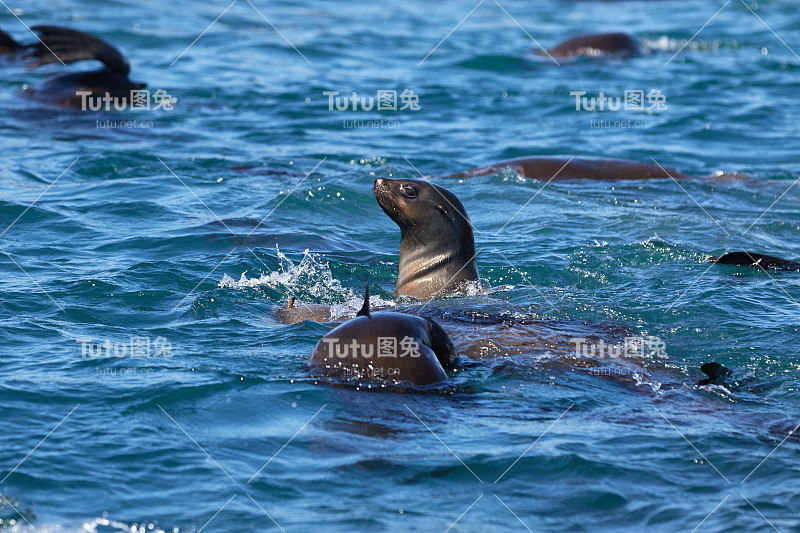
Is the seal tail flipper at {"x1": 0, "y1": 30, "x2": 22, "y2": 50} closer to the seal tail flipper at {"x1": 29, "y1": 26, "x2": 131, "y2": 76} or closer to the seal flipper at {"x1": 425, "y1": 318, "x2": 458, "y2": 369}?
the seal tail flipper at {"x1": 29, "y1": 26, "x2": 131, "y2": 76}

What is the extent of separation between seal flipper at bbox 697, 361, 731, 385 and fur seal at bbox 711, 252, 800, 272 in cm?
173

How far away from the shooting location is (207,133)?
10859 millimetres

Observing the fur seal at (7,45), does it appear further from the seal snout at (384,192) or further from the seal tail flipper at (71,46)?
the seal snout at (384,192)

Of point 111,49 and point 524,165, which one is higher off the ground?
point 111,49

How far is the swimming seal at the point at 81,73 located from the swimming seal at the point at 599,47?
684 centimetres

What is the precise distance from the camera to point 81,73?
11.3 m

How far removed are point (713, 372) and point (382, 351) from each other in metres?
1.65

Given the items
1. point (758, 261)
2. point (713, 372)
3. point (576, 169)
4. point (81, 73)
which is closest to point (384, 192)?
point (713, 372)

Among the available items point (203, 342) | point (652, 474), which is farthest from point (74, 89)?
point (652, 474)

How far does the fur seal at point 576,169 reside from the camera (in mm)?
9320

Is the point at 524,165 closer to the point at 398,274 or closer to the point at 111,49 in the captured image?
the point at 398,274

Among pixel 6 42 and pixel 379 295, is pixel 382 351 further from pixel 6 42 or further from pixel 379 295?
pixel 6 42

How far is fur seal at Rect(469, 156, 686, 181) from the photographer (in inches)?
367

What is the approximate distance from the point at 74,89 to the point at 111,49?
63cm
